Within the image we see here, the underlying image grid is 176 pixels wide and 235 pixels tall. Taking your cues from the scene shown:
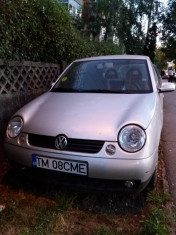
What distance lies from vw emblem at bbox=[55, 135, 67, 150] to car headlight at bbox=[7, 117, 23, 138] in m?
0.50

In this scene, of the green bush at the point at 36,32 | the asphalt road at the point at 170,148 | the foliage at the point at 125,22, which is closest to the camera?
the asphalt road at the point at 170,148

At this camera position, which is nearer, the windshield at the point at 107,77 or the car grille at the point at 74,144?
the car grille at the point at 74,144

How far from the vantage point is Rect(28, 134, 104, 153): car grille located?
2530mm

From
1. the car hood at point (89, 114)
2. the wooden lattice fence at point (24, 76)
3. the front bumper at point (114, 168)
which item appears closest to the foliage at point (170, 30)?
the wooden lattice fence at point (24, 76)

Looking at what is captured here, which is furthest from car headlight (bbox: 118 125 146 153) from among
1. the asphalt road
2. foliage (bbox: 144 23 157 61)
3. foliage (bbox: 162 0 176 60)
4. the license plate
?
foliage (bbox: 162 0 176 60)

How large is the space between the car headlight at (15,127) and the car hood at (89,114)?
0.07 metres

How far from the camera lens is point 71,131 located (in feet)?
8.58

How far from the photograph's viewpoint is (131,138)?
100 inches

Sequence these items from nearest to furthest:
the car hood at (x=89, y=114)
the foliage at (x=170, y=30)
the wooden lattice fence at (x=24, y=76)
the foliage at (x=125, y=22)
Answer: the car hood at (x=89, y=114) < the wooden lattice fence at (x=24, y=76) < the foliage at (x=125, y=22) < the foliage at (x=170, y=30)

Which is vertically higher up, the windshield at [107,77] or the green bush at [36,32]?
the green bush at [36,32]

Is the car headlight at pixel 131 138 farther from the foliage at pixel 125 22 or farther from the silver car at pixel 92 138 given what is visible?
the foliage at pixel 125 22

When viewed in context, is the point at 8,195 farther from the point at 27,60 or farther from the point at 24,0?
the point at 24,0

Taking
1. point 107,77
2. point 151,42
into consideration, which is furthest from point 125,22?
point 107,77

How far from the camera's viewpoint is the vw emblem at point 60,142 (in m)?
2.61
